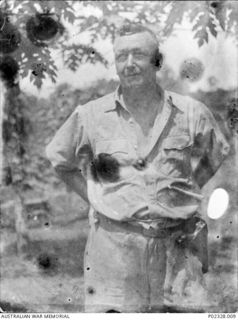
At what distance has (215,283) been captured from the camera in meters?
5.07

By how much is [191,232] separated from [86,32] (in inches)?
55.9

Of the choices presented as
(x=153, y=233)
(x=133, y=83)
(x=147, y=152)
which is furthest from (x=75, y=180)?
(x=133, y=83)

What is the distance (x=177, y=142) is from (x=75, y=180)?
680 millimetres

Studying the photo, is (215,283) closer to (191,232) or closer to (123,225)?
(191,232)

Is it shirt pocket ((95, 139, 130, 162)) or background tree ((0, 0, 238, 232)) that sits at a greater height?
background tree ((0, 0, 238, 232))

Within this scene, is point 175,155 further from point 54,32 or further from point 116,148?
point 54,32

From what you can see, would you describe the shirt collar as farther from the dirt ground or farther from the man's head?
the dirt ground

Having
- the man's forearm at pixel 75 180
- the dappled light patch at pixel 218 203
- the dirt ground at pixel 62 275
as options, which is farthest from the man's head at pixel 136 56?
the dirt ground at pixel 62 275

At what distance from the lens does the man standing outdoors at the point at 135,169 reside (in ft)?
15.9

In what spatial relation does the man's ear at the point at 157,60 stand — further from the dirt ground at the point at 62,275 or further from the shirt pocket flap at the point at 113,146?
the dirt ground at the point at 62,275

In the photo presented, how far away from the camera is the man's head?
4.86m

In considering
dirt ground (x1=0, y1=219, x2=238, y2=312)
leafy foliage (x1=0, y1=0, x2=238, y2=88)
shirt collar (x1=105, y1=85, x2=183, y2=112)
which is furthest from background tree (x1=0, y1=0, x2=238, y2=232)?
dirt ground (x1=0, y1=219, x2=238, y2=312)

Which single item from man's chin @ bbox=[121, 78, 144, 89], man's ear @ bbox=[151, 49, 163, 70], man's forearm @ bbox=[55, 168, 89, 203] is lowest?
man's forearm @ bbox=[55, 168, 89, 203]

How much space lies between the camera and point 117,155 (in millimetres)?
4895
